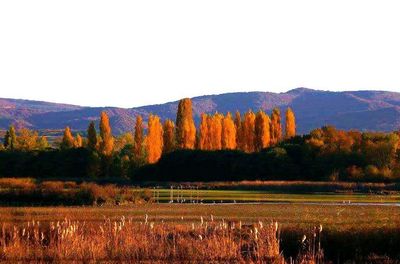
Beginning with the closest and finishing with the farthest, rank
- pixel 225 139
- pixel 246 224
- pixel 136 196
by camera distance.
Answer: pixel 246 224 < pixel 136 196 < pixel 225 139

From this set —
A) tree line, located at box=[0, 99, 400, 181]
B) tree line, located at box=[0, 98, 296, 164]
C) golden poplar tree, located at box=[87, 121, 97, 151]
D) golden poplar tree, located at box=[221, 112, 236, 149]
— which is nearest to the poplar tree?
tree line, located at box=[0, 98, 296, 164]

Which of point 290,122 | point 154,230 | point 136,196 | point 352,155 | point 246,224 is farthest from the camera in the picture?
point 290,122

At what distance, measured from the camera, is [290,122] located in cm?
11081

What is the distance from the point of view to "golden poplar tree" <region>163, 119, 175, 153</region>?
331 ft

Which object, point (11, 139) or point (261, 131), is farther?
point (11, 139)

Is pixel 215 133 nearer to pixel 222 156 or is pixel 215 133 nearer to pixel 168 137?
pixel 168 137

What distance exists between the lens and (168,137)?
101562mm

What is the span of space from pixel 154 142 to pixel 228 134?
943 centimetres

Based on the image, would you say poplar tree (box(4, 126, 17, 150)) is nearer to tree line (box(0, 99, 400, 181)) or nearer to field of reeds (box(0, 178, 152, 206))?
tree line (box(0, 99, 400, 181))

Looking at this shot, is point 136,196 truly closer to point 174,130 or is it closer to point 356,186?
point 356,186

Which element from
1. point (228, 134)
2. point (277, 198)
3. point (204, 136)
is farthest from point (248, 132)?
point (277, 198)

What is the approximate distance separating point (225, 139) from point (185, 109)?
7471 mm

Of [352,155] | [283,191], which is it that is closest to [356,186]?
[283,191]

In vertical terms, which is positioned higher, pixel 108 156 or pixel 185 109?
pixel 185 109
